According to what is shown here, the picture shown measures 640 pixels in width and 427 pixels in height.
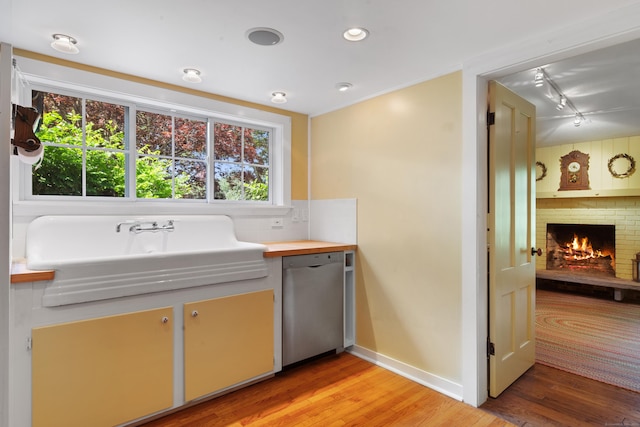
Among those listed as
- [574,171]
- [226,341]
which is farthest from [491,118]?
[574,171]

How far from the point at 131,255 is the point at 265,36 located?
1.33 metres

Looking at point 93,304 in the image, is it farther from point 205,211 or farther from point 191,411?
point 205,211

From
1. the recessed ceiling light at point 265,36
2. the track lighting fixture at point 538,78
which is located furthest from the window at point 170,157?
the track lighting fixture at point 538,78

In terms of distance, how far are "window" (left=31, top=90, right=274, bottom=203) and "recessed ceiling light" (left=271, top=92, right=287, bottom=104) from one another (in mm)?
385

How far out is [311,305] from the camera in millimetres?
2613

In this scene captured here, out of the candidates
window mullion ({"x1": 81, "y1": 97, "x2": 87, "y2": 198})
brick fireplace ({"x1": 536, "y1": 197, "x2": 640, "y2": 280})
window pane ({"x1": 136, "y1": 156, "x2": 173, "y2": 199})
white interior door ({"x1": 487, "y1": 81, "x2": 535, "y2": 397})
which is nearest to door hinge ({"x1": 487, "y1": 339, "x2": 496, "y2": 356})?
white interior door ({"x1": 487, "y1": 81, "x2": 535, "y2": 397})

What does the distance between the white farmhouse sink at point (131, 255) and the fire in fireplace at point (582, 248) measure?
5131 mm

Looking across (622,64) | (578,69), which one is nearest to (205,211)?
(578,69)

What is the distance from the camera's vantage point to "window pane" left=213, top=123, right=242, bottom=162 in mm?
2949

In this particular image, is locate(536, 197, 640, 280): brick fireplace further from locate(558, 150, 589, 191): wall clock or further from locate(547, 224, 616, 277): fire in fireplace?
locate(558, 150, 589, 191): wall clock

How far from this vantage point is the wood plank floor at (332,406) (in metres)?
1.95

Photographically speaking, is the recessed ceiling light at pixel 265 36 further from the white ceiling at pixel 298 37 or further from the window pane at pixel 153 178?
the window pane at pixel 153 178

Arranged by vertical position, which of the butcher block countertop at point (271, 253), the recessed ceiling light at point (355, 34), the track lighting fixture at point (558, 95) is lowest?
→ the butcher block countertop at point (271, 253)

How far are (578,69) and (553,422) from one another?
2.31 meters
